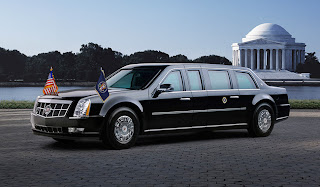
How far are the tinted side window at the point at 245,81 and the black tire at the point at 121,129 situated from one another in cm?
321

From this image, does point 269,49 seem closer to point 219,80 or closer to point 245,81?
point 245,81

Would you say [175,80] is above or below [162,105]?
above

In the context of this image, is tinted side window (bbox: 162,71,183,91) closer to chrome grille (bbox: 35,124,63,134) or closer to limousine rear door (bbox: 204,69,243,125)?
limousine rear door (bbox: 204,69,243,125)

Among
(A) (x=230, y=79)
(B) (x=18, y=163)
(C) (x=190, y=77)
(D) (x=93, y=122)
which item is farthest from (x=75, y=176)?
(A) (x=230, y=79)

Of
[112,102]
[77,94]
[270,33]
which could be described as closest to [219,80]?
[112,102]

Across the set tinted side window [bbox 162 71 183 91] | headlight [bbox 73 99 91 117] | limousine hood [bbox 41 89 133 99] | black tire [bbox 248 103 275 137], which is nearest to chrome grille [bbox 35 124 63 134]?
headlight [bbox 73 99 91 117]

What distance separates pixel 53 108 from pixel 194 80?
3147mm

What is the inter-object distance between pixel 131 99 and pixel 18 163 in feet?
9.31

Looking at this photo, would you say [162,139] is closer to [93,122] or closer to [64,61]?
[93,122]

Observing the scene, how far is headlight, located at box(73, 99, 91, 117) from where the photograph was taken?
11.3m

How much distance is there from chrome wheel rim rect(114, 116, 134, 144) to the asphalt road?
0.28m

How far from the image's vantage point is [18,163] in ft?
31.7

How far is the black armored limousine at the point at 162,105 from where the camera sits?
11.4 m

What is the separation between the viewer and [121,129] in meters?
11.5
